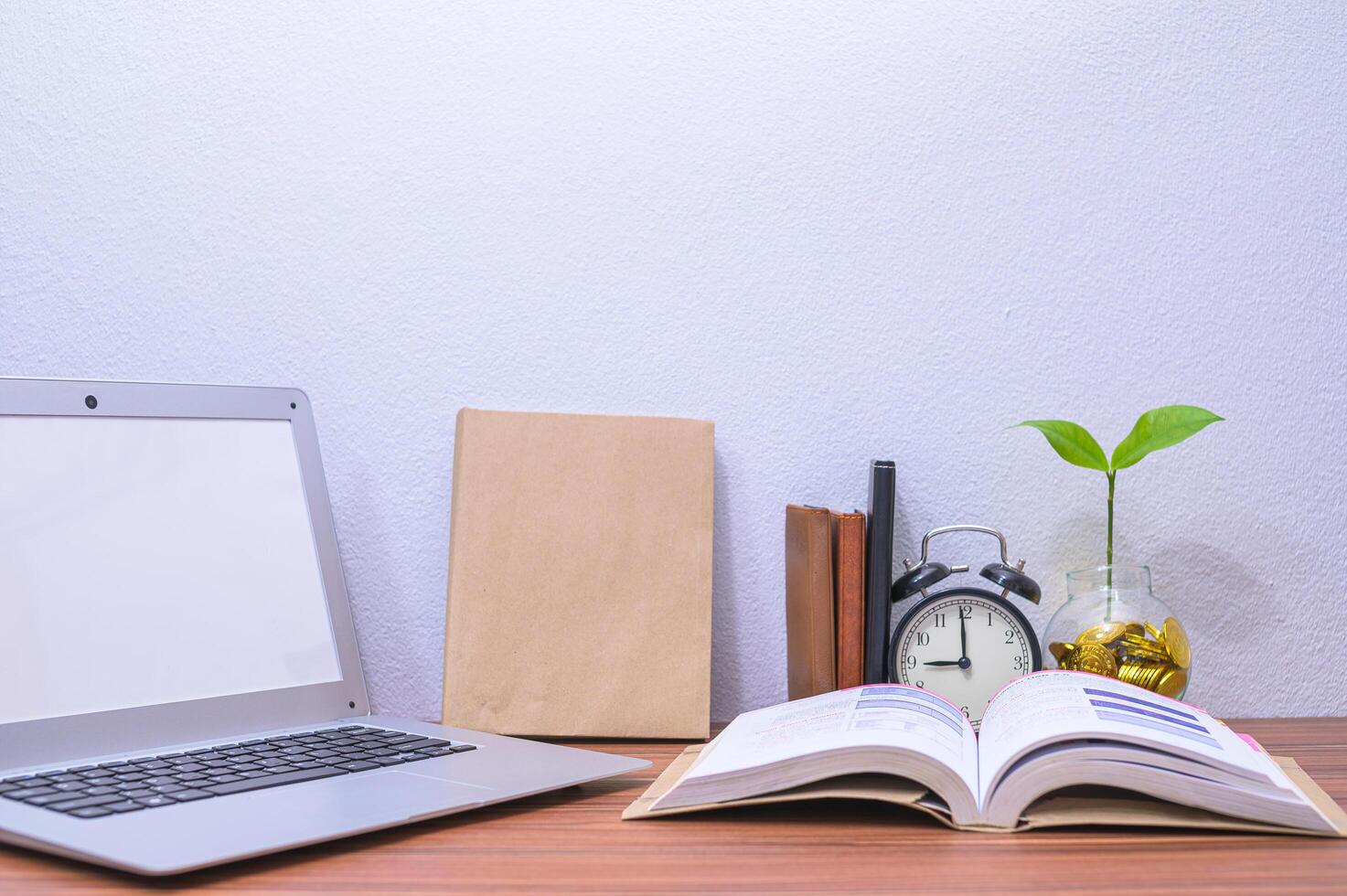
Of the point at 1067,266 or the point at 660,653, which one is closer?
the point at 660,653

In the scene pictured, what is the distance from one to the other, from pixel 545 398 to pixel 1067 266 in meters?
0.53

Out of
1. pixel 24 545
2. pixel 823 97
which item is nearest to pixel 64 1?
pixel 24 545

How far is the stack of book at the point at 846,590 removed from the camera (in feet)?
3.02

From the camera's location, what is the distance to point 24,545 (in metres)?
0.76

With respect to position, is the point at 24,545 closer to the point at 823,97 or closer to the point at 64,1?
the point at 64,1

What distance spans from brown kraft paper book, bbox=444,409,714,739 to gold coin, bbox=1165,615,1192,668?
1.30 feet

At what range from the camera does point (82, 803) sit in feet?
1.97

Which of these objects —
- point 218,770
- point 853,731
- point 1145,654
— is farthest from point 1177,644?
point 218,770

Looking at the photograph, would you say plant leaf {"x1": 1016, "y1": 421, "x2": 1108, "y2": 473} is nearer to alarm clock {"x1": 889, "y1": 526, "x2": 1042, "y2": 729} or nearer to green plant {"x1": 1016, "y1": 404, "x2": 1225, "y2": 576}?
green plant {"x1": 1016, "y1": 404, "x2": 1225, "y2": 576}

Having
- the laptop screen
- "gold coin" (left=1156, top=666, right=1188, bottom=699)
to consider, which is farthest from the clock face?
the laptop screen

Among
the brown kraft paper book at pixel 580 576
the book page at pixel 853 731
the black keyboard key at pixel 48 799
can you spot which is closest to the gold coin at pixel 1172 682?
the book page at pixel 853 731

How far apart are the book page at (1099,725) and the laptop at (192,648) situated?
0.26 meters

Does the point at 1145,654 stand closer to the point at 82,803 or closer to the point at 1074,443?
the point at 1074,443

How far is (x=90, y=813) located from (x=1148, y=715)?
2.08 feet
